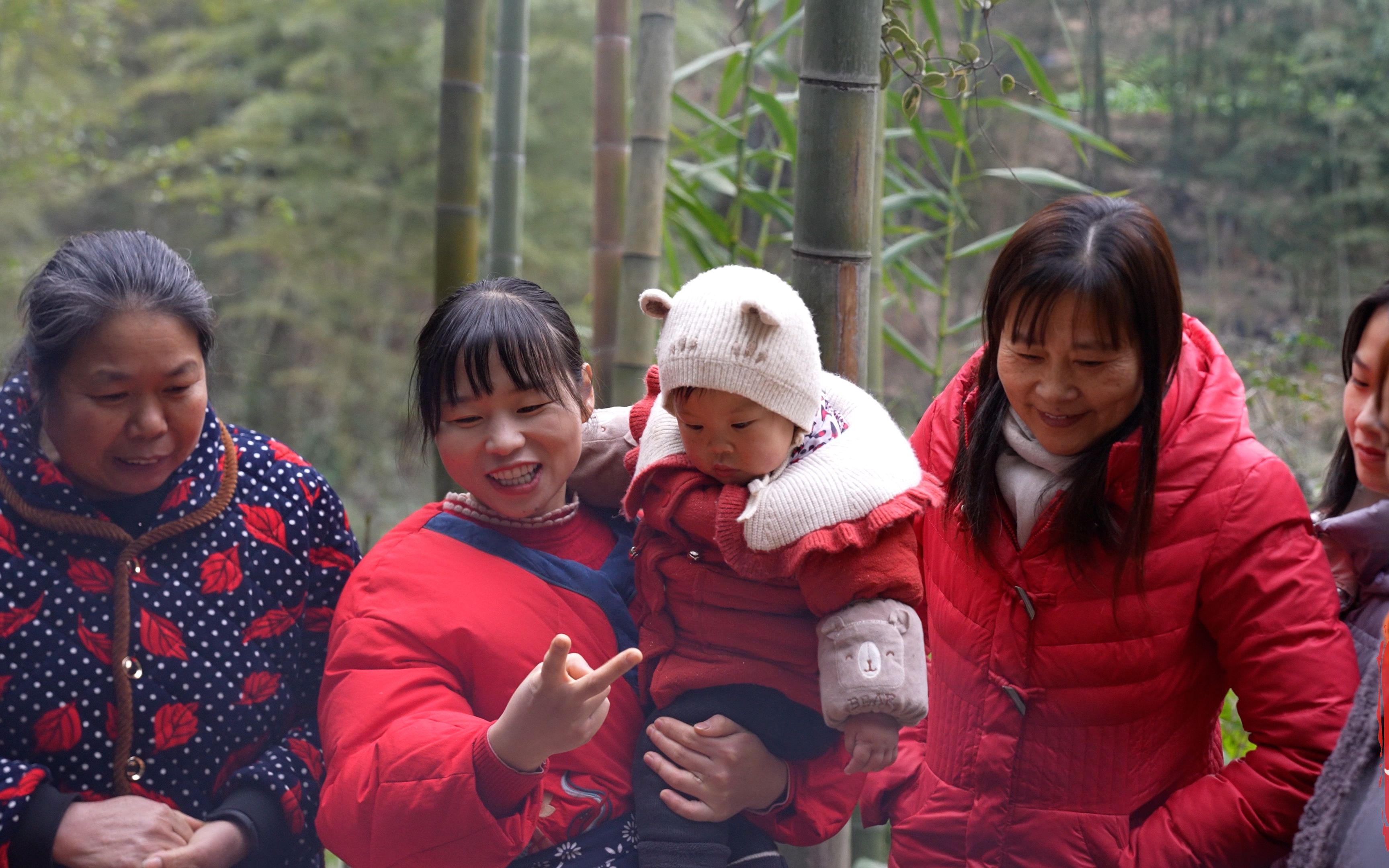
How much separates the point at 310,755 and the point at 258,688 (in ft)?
0.37

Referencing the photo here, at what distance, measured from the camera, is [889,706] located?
1.21m

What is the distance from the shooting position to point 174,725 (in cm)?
134

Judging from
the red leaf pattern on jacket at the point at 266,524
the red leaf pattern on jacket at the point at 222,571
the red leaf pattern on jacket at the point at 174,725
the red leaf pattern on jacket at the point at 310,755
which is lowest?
the red leaf pattern on jacket at the point at 310,755

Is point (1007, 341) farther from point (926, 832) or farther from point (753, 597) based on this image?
point (926, 832)

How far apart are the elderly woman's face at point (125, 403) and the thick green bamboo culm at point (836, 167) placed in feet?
2.66

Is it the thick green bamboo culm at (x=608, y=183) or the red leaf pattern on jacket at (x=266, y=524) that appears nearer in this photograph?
the red leaf pattern on jacket at (x=266, y=524)

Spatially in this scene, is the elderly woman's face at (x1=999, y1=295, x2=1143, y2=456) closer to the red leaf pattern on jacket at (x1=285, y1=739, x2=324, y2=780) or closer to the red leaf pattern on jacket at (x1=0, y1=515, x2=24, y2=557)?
the red leaf pattern on jacket at (x1=285, y1=739, x2=324, y2=780)

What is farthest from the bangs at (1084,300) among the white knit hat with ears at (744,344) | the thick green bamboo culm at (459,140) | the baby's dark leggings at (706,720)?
the thick green bamboo culm at (459,140)

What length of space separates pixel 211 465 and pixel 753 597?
2.41 feet

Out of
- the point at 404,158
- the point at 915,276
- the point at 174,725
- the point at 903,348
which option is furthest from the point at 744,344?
the point at 404,158

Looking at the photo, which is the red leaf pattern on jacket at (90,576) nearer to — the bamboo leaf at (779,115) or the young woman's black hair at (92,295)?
the young woman's black hair at (92,295)

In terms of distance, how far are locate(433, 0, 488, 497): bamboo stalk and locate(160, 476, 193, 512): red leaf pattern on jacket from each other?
0.59 meters

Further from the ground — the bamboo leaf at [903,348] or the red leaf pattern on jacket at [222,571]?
the bamboo leaf at [903,348]

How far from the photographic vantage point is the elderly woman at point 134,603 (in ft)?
4.16
